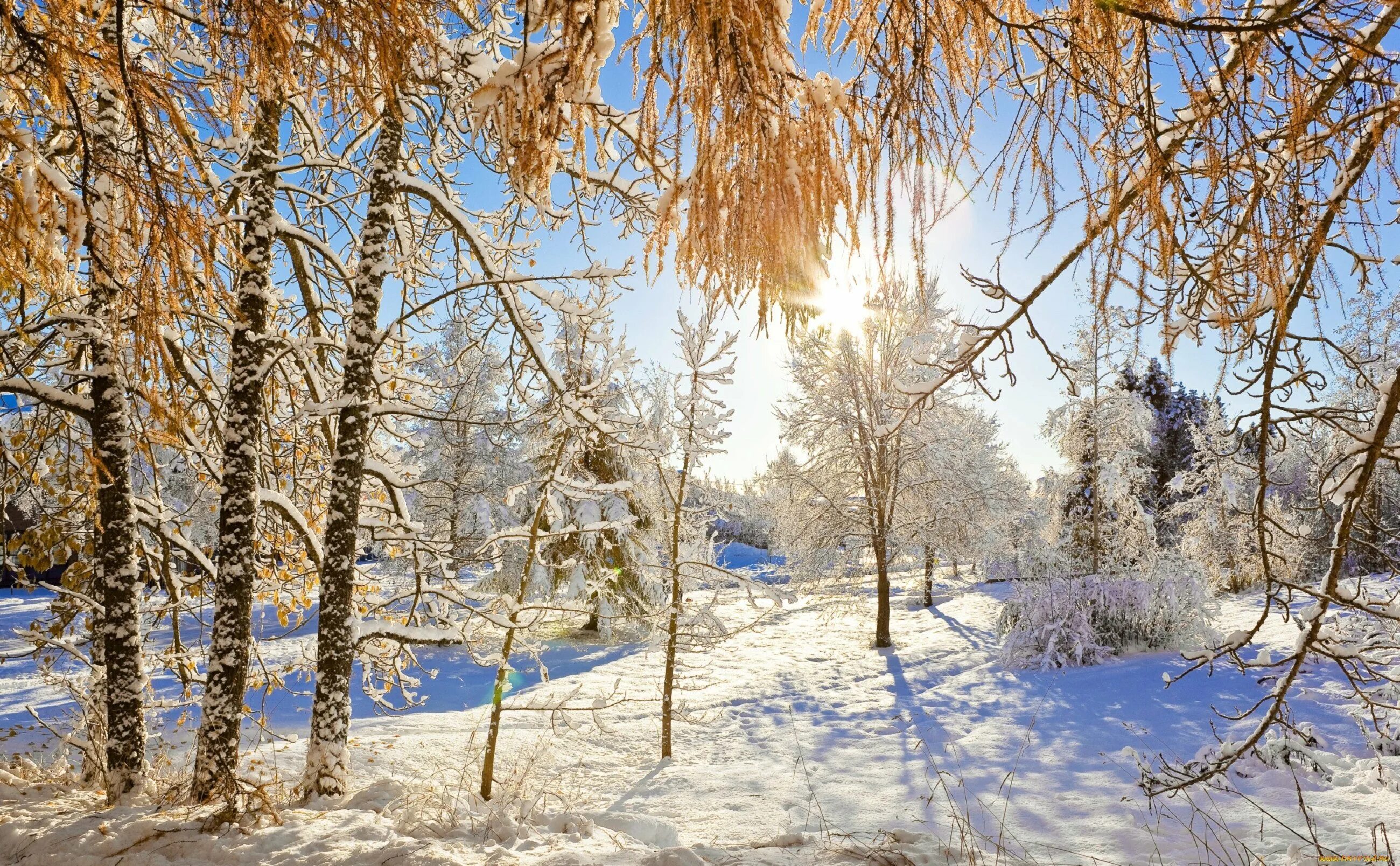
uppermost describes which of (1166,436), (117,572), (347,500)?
(1166,436)

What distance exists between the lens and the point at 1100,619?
38.0 feet

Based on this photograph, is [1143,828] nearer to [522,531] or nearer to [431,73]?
[522,531]

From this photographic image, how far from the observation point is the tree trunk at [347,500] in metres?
4.65

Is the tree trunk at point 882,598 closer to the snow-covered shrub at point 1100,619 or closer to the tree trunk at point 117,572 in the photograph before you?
the snow-covered shrub at point 1100,619

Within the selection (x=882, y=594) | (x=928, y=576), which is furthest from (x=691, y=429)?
(x=928, y=576)

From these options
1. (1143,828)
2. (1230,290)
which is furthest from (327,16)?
(1143,828)

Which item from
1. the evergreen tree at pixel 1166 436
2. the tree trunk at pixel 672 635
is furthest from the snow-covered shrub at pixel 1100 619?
the evergreen tree at pixel 1166 436

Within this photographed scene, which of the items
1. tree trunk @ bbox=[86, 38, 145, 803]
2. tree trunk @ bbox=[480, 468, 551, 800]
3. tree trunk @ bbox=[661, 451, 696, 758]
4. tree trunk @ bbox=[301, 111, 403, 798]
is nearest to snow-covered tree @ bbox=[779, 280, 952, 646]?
tree trunk @ bbox=[661, 451, 696, 758]

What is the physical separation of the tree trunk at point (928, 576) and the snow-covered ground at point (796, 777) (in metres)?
4.91

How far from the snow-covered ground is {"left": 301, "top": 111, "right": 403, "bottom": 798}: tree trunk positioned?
1.63 feet

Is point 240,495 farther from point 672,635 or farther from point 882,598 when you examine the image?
point 882,598

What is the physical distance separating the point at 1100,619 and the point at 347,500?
12.1 metres

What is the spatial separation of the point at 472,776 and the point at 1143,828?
596 cm

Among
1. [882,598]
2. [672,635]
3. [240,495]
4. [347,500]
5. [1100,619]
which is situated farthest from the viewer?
[882,598]
